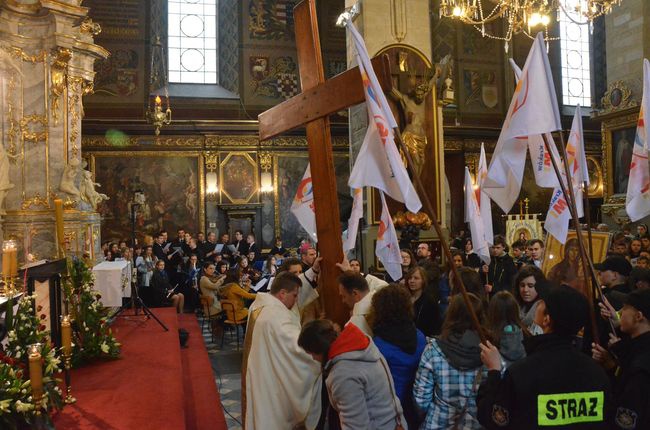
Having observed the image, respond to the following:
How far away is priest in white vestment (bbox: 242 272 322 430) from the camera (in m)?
4.28

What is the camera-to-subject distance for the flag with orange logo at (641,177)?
529 cm

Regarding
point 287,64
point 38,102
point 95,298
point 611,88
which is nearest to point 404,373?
point 95,298

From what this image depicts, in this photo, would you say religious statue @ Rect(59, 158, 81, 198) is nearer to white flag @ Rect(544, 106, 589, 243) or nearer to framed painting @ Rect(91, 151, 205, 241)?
framed painting @ Rect(91, 151, 205, 241)

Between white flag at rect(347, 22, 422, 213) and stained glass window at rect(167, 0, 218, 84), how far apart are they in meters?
17.7

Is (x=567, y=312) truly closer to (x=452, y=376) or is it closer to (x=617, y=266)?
(x=452, y=376)

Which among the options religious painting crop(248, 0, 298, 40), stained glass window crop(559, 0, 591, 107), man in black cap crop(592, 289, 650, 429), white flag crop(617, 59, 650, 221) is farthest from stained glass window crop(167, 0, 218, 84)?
man in black cap crop(592, 289, 650, 429)

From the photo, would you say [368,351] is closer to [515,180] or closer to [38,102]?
[515,180]

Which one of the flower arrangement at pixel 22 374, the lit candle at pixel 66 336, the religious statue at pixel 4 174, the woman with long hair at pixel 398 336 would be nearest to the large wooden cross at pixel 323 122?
the woman with long hair at pixel 398 336

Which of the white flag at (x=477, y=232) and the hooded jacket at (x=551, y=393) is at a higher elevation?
the white flag at (x=477, y=232)

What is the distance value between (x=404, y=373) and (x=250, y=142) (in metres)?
16.7

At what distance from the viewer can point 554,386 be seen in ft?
8.11

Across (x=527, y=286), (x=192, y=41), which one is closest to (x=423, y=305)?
(x=527, y=286)

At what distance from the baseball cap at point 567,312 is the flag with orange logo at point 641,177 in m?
3.09

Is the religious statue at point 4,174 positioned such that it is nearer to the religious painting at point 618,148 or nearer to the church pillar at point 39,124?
the church pillar at point 39,124
